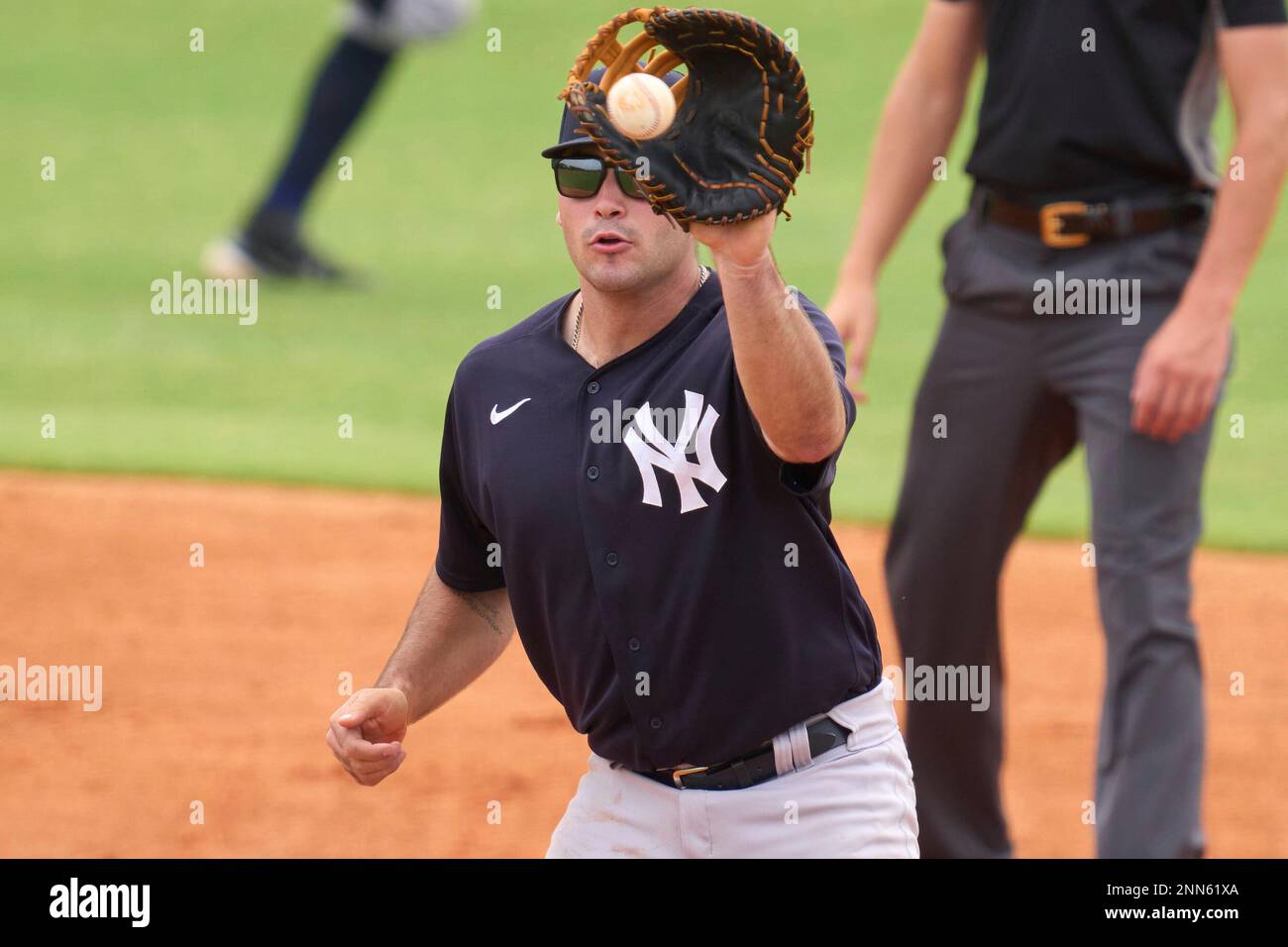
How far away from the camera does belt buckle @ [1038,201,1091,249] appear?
443cm

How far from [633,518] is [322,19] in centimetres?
1838

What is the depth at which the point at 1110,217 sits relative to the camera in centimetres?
440

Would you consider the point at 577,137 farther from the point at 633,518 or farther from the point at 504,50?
the point at 504,50

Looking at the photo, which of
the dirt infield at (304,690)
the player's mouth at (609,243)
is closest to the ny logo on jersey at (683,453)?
the player's mouth at (609,243)

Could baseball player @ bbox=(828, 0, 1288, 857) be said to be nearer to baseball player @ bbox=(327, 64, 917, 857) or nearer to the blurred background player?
baseball player @ bbox=(327, 64, 917, 857)

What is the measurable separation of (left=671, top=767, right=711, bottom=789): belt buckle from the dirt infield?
2.06 metres

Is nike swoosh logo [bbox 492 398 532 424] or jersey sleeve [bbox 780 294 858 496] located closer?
jersey sleeve [bbox 780 294 858 496]

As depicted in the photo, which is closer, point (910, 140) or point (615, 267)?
point (615, 267)

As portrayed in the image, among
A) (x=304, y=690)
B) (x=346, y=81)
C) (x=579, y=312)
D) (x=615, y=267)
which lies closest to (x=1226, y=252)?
(x=579, y=312)

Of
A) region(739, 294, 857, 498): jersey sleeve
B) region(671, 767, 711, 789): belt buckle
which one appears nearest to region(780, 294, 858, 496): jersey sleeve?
region(739, 294, 857, 498): jersey sleeve

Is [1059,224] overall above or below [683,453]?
above

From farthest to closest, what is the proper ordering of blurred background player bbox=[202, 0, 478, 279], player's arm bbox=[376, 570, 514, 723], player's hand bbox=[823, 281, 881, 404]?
blurred background player bbox=[202, 0, 478, 279] < player's hand bbox=[823, 281, 881, 404] < player's arm bbox=[376, 570, 514, 723]

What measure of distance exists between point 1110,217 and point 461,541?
1.82 meters

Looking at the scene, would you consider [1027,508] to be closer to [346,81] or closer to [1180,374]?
[1180,374]
